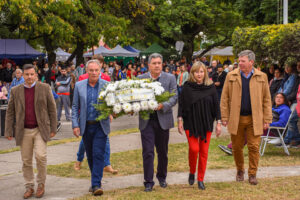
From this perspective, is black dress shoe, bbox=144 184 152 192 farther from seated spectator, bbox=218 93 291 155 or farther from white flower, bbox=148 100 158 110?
seated spectator, bbox=218 93 291 155

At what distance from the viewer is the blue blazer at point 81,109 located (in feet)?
21.5

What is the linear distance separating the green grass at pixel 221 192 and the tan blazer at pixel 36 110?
3.67 feet

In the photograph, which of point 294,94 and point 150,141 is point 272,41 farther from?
point 150,141

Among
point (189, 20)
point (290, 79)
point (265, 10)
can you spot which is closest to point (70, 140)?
point (290, 79)

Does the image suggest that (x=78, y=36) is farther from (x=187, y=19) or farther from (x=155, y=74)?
(x=155, y=74)

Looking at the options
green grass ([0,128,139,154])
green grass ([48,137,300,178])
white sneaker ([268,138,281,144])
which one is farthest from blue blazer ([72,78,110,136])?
white sneaker ([268,138,281,144])

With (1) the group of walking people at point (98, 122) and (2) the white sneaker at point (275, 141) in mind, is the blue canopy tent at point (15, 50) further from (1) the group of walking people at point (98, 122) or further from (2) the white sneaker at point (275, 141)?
(1) the group of walking people at point (98, 122)

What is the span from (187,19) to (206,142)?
32848mm

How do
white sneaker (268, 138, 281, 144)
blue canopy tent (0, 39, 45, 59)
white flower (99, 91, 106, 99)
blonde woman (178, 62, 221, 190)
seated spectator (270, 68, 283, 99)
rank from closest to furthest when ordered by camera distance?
1. white flower (99, 91, 106, 99)
2. blonde woman (178, 62, 221, 190)
3. white sneaker (268, 138, 281, 144)
4. seated spectator (270, 68, 283, 99)
5. blue canopy tent (0, 39, 45, 59)

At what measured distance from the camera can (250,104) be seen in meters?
7.20

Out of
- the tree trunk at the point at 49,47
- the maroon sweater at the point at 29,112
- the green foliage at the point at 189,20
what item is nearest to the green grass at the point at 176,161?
the maroon sweater at the point at 29,112

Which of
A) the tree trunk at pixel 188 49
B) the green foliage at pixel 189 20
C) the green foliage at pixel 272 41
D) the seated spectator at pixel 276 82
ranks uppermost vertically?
the green foliage at pixel 189 20

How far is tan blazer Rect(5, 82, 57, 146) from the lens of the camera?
21.7ft

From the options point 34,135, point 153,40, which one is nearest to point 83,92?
point 34,135
